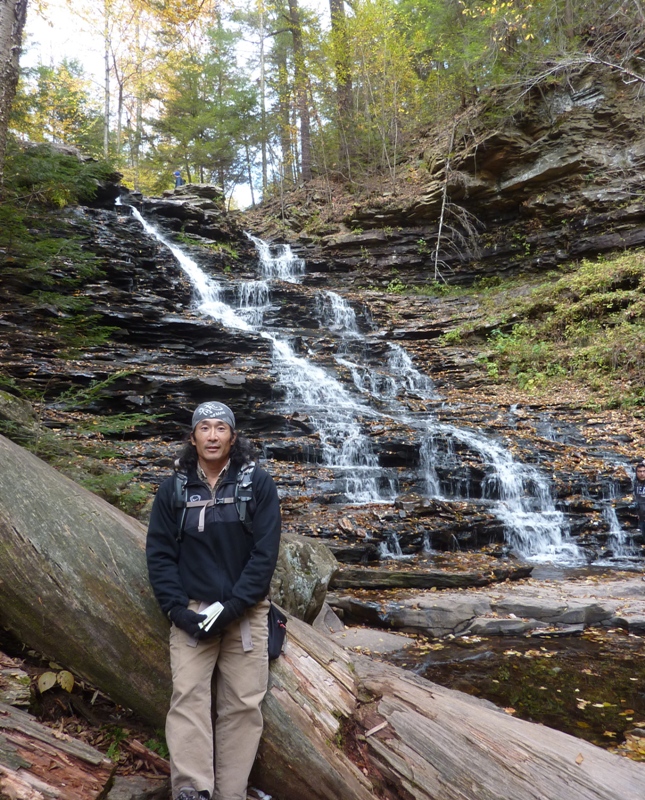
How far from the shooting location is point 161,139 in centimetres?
2861

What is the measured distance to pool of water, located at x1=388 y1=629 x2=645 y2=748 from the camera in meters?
3.89

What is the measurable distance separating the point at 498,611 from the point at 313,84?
79.4 feet

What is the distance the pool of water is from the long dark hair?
3.09 meters

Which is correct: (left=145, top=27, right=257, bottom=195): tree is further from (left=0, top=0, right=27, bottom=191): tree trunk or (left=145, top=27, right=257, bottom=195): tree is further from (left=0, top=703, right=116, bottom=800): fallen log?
(left=0, top=703, right=116, bottom=800): fallen log

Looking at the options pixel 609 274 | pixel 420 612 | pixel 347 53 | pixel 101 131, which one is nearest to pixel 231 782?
pixel 420 612

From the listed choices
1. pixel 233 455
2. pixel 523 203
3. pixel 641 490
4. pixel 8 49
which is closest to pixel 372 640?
pixel 233 455

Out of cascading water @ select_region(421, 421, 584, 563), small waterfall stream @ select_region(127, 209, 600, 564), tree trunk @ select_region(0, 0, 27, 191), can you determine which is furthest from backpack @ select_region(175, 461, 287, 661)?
cascading water @ select_region(421, 421, 584, 563)

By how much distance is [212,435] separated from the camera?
2750 millimetres

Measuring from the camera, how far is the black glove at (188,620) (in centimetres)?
239

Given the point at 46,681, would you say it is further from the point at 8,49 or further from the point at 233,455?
the point at 8,49

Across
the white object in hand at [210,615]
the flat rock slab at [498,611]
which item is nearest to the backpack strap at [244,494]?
the white object in hand at [210,615]

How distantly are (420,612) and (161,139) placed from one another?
98.7ft

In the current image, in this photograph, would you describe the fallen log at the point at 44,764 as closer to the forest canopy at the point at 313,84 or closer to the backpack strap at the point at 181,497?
the backpack strap at the point at 181,497

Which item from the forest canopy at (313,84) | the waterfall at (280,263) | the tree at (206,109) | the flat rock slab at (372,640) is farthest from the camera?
the tree at (206,109)
